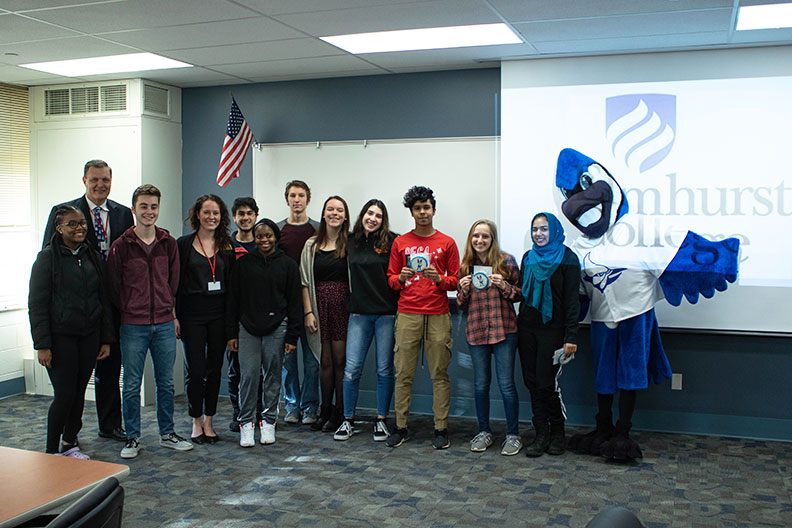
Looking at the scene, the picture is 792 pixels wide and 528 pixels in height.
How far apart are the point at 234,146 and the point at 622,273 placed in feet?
10.3

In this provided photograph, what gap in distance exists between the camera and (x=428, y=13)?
3.86 m

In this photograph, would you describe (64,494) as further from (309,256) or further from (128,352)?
(309,256)

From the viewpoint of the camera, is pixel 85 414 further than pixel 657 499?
Yes

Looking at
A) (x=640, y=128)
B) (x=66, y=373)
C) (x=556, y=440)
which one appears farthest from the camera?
(x=640, y=128)

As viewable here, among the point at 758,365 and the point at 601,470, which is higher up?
the point at 758,365

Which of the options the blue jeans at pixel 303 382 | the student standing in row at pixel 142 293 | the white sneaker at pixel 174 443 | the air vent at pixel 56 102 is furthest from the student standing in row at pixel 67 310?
the air vent at pixel 56 102

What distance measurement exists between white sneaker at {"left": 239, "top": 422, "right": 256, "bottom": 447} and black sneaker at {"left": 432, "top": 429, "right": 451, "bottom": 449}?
3.72 feet

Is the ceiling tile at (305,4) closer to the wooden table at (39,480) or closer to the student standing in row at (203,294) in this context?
the student standing in row at (203,294)

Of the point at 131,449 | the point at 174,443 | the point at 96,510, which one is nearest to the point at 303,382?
the point at 174,443

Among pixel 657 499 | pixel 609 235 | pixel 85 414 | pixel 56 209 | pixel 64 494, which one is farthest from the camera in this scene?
pixel 85 414

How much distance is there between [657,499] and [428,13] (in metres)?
2.76

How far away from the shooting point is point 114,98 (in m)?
5.84

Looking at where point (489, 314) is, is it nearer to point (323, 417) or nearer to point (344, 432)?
point (344, 432)

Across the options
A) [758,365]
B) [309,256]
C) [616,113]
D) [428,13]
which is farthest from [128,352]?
[758,365]
